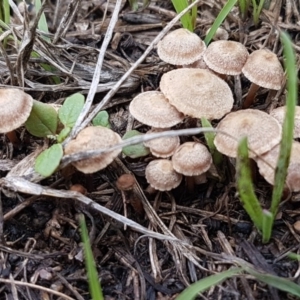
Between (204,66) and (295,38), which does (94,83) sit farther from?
(295,38)

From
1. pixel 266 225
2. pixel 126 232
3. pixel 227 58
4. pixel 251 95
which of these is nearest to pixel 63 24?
pixel 227 58

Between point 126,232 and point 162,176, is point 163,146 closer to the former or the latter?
point 162,176

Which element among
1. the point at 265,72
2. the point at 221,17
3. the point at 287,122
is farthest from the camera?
the point at 221,17

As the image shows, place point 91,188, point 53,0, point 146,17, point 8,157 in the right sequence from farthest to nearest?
point 53,0 < point 146,17 < point 8,157 < point 91,188

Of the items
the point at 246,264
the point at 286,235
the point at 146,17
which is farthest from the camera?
the point at 146,17

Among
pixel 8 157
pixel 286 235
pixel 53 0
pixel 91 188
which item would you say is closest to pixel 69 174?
pixel 91 188

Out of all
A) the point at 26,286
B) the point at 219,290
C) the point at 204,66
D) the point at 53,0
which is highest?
the point at 204,66
